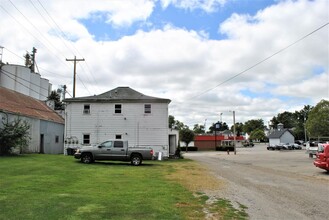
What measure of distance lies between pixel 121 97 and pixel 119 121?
96.1 inches

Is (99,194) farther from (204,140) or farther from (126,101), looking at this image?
(204,140)

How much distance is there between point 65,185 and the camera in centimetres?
1232

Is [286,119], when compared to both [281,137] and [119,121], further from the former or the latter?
[119,121]

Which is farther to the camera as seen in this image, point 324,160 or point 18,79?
point 18,79

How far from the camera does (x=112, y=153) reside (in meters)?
24.8

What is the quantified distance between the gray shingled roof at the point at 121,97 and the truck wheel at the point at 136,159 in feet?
34.2

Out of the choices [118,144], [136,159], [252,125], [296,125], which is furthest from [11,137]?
[252,125]

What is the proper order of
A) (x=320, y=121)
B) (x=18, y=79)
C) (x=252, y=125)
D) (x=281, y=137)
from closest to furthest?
(x=18, y=79)
(x=320, y=121)
(x=281, y=137)
(x=252, y=125)

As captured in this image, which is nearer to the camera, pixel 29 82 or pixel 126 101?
pixel 126 101

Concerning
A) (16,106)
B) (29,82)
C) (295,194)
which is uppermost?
(29,82)

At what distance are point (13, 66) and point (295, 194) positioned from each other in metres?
44.0

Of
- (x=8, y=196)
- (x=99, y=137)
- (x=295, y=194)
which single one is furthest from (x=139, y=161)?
(x=8, y=196)

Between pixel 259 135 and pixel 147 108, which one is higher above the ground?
pixel 259 135

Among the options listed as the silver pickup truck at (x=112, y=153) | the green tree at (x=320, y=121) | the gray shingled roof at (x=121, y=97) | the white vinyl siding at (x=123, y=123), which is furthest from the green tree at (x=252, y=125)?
the silver pickup truck at (x=112, y=153)
